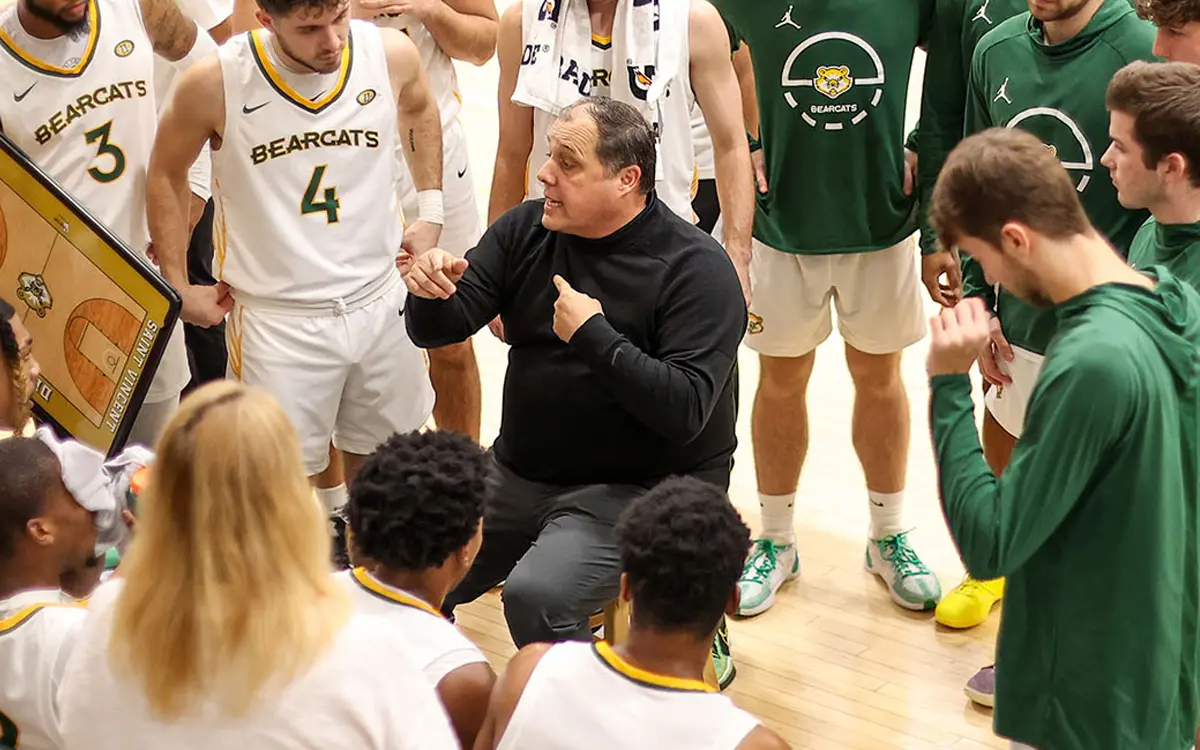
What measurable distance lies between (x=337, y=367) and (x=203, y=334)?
1153 mm

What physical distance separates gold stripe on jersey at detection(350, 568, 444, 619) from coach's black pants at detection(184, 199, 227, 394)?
2.46 meters

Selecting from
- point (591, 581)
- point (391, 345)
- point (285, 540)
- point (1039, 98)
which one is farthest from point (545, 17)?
point (285, 540)

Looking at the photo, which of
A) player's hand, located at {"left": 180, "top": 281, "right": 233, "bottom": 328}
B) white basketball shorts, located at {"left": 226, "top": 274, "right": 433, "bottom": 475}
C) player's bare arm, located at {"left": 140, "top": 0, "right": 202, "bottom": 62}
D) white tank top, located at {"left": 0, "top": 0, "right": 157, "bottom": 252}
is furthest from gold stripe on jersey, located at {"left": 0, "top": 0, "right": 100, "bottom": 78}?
white basketball shorts, located at {"left": 226, "top": 274, "right": 433, "bottom": 475}

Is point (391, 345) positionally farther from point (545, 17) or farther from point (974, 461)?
point (974, 461)

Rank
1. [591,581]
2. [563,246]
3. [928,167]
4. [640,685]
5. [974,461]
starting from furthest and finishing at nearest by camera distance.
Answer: [928,167] < [563,246] < [591,581] < [974,461] < [640,685]

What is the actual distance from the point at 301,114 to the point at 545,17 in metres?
0.71

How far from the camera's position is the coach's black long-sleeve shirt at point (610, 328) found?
3.40 m

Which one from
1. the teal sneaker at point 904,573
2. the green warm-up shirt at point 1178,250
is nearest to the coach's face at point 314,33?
the green warm-up shirt at point 1178,250

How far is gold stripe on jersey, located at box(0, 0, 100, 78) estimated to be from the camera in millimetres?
3898

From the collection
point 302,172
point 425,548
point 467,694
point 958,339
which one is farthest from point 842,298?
point 467,694

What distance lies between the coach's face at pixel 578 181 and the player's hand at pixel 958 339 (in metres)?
1.16

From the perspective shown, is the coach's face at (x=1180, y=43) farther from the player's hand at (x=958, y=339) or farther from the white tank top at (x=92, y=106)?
the white tank top at (x=92, y=106)

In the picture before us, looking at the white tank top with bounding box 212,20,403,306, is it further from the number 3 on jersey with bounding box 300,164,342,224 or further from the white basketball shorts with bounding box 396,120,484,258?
the white basketball shorts with bounding box 396,120,484,258

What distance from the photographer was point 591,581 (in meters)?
3.36
